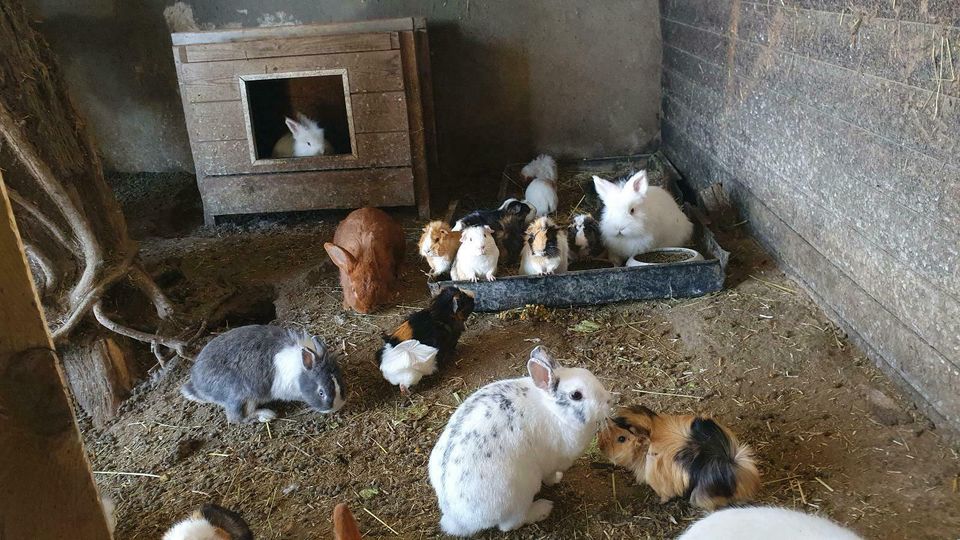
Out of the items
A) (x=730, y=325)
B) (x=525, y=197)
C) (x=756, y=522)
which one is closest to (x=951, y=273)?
(x=730, y=325)

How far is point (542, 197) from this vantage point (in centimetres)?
675

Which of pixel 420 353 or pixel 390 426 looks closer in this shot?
pixel 390 426

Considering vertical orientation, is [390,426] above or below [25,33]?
below

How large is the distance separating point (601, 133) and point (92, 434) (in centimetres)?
592

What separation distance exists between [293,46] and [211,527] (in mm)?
4908

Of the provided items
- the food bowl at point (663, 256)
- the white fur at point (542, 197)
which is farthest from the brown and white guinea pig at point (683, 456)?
the white fur at point (542, 197)

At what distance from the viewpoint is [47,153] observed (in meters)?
4.09

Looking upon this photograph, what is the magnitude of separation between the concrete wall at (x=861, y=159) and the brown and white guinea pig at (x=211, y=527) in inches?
130

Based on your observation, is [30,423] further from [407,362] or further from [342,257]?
[342,257]

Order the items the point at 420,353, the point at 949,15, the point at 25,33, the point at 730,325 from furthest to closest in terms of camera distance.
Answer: the point at 730,325 → the point at 420,353 → the point at 25,33 → the point at 949,15

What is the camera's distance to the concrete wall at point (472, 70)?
7.62 metres

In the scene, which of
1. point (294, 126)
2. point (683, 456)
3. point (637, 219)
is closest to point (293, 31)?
point (294, 126)

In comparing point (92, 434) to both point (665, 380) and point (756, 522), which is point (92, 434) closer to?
point (665, 380)

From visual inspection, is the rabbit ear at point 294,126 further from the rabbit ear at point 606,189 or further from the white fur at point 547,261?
the rabbit ear at point 606,189
